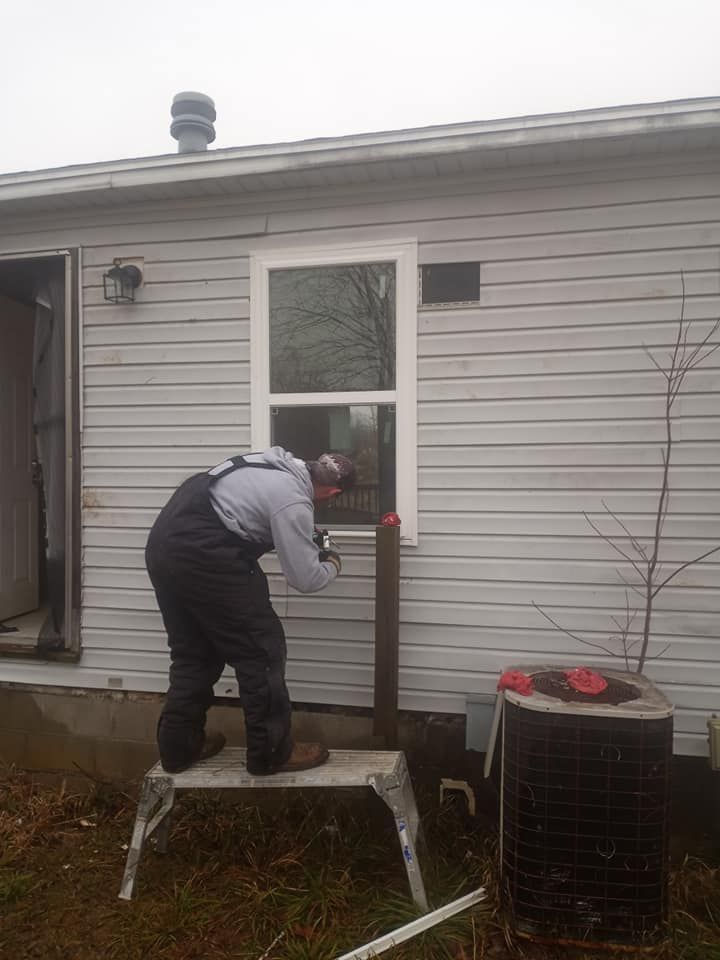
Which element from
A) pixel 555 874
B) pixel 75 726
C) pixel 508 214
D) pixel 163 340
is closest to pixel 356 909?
pixel 555 874

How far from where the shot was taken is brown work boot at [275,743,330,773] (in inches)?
114

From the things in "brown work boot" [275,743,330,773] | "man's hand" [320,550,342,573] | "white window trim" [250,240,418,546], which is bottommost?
"brown work boot" [275,743,330,773]

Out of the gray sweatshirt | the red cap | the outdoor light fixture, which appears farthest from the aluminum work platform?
the outdoor light fixture

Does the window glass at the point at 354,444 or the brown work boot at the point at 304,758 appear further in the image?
the window glass at the point at 354,444

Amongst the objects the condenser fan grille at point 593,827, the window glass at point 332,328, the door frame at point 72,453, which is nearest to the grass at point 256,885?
the condenser fan grille at point 593,827

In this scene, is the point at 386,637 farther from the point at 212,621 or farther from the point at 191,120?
the point at 191,120

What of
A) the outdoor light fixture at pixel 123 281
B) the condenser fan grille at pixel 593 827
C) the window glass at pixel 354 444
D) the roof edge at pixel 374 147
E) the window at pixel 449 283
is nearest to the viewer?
the condenser fan grille at pixel 593 827

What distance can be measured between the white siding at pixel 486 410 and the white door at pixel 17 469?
1.46 meters

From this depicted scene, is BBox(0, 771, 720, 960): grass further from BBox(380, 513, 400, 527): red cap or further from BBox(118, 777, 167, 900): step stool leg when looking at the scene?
BBox(380, 513, 400, 527): red cap

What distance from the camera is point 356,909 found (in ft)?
9.11

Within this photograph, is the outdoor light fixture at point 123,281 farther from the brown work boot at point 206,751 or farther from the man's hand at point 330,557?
the brown work boot at point 206,751

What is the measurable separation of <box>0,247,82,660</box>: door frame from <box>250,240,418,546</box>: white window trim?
1.08m

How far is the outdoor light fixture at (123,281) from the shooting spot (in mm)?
3732

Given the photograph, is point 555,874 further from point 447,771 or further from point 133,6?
point 133,6
